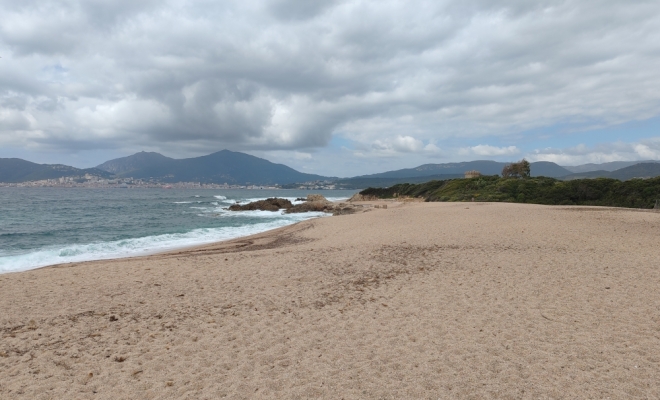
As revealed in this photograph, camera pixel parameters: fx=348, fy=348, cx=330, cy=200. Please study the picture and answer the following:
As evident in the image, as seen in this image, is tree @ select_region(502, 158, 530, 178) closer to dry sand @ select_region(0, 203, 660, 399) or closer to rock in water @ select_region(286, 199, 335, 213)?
rock in water @ select_region(286, 199, 335, 213)

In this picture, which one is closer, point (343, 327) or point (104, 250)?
point (343, 327)

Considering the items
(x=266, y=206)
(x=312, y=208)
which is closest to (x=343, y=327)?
(x=312, y=208)

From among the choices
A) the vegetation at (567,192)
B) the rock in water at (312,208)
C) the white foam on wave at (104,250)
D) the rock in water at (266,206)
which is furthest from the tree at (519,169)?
the white foam on wave at (104,250)

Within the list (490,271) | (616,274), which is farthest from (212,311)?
(616,274)

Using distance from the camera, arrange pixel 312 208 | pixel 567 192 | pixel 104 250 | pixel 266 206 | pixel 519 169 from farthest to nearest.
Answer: pixel 519 169, pixel 266 206, pixel 312 208, pixel 567 192, pixel 104 250

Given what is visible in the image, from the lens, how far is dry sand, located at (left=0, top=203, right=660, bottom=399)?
413 cm

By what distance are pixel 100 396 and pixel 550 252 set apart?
12.6 metres

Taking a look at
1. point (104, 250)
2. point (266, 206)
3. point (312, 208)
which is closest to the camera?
point (104, 250)

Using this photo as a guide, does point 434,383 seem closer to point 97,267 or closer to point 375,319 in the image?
point 375,319

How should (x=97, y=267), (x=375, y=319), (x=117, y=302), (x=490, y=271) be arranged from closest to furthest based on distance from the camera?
(x=375, y=319) → (x=117, y=302) → (x=490, y=271) → (x=97, y=267)

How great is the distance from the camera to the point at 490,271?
9414 mm

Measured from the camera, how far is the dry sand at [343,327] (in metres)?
4.13

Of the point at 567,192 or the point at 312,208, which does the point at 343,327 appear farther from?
the point at 567,192

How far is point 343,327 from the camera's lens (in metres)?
5.91
